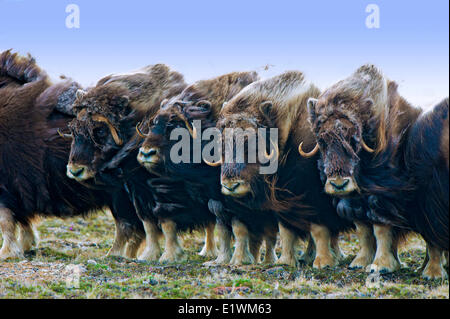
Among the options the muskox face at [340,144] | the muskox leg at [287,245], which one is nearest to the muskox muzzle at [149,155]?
the muskox leg at [287,245]

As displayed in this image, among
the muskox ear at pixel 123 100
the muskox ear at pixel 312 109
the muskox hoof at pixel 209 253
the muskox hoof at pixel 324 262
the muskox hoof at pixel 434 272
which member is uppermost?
the muskox ear at pixel 123 100

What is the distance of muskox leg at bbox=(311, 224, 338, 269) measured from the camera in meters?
5.49

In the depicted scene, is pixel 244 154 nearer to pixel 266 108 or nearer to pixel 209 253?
pixel 266 108

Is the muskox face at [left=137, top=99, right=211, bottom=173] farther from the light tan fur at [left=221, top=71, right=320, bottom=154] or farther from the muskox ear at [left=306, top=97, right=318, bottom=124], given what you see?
the muskox ear at [left=306, top=97, right=318, bottom=124]

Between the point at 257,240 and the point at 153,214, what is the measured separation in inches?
36.6

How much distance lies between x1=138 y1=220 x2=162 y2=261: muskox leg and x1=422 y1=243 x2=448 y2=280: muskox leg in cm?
232

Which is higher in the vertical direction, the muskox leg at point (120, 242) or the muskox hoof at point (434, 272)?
the muskox hoof at point (434, 272)

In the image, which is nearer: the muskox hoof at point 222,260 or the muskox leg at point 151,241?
the muskox hoof at point 222,260

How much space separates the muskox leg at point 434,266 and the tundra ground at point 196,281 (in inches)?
2.9

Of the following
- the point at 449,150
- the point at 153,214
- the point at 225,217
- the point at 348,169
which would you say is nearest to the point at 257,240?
the point at 225,217

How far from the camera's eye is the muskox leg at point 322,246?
5.49m

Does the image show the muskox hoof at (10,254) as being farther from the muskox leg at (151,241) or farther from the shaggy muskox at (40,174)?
the muskox leg at (151,241)

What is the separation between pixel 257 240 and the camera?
5.89 meters

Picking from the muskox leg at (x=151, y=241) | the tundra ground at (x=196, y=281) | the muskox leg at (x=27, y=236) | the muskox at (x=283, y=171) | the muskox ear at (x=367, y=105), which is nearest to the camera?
the tundra ground at (x=196, y=281)
